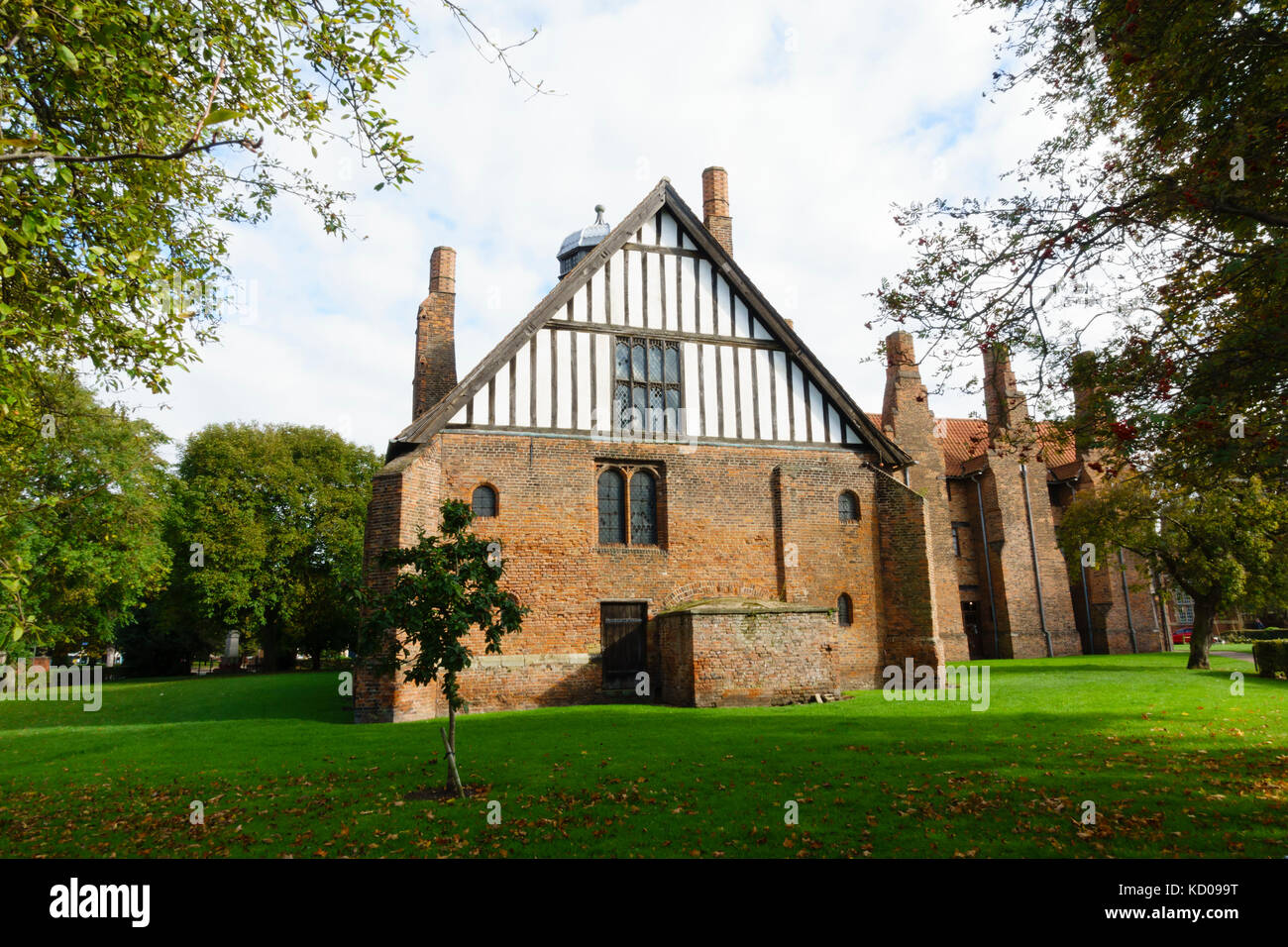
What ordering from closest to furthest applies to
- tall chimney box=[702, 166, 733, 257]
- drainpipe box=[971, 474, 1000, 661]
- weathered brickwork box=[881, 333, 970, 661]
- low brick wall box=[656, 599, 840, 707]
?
low brick wall box=[656, 599, 840, 707], tall chimney box=[702, 166, 733, 257], weathered brickwork box=[881, 333, 970, 661], drainpipe box=[971, 474, 1000, 661]

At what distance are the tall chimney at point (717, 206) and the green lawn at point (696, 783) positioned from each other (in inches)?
522

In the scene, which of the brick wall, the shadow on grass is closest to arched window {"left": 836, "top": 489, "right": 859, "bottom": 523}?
the brick wall

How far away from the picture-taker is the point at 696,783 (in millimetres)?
8695

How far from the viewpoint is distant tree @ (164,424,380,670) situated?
36.8 m

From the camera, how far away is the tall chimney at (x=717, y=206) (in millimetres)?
21422

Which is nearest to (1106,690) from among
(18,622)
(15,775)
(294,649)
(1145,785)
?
(1145,785)

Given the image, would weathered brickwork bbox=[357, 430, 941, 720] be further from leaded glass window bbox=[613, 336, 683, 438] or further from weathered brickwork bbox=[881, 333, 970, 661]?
weathered brickwork bbox=[881, 333, 970, 661]

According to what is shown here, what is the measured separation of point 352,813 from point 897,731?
837 centimetres

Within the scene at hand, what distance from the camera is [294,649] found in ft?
147

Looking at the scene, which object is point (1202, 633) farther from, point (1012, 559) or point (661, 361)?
point (661, 361)

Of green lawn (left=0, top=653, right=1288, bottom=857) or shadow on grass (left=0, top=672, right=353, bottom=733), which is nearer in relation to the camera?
green lawn (left=0, top=653, right=1288, bottom=857)

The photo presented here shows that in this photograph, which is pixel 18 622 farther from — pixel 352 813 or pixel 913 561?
pixel 913 561

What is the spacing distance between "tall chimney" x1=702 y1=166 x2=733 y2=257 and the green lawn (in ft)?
43.5

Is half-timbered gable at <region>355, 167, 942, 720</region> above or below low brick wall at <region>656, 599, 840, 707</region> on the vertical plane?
above
